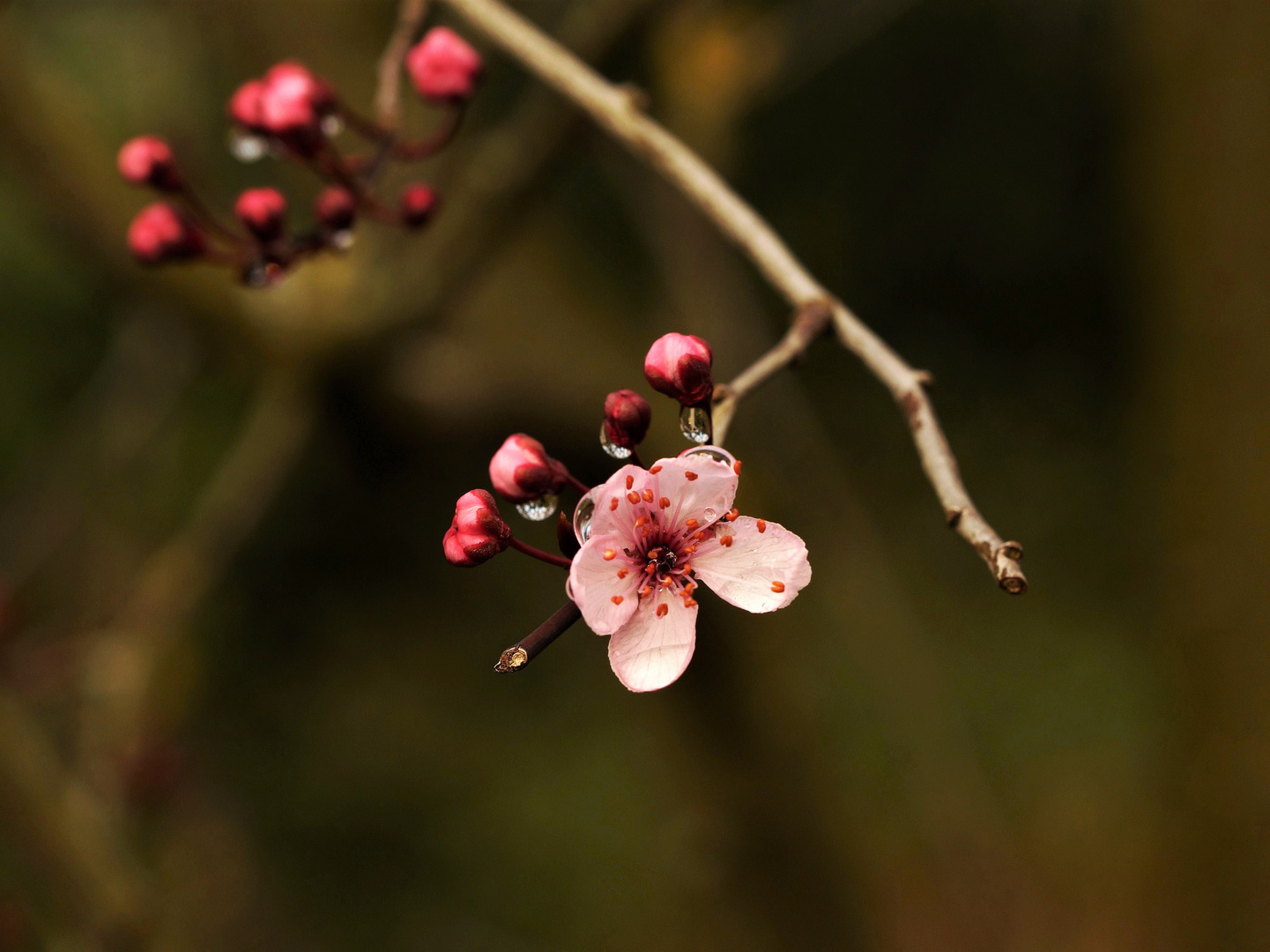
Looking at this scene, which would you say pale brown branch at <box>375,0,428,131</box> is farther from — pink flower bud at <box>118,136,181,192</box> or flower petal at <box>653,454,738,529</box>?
flower petal at <box>653,454,738,529</box>

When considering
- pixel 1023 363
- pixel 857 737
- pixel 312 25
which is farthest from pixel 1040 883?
pixel 312 25

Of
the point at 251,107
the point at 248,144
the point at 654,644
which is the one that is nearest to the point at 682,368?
the point at 654,644

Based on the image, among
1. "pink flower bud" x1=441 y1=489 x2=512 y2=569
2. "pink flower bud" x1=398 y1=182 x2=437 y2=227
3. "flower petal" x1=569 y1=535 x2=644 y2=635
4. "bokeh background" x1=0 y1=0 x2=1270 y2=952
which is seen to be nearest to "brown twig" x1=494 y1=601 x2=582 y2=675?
"flower petal" x1=569 y1=535 x2=644 y2=635

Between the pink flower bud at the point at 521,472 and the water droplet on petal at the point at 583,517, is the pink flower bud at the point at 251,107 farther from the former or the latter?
the water droplet on petal at the point at 583,517

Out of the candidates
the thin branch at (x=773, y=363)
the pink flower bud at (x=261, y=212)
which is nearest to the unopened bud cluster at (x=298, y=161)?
the pink flower bud at (x=261, y=212)

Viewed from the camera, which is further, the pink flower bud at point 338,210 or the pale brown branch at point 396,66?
the pale brown branch at point 396,66

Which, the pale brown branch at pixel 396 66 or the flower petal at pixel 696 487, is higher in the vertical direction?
the pale brown branch at pixel 396 66

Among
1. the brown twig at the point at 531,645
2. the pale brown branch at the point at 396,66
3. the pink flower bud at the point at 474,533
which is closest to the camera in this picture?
the brown twig at the point at 531,645
